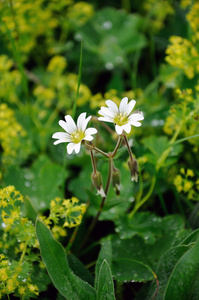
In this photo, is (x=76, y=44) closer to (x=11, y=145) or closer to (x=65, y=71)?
(x=65, y=71)

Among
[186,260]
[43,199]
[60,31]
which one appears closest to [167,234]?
[186,260]

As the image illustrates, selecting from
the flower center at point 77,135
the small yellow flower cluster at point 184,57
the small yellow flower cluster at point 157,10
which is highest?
the small yellow flower cluster at point 157,10

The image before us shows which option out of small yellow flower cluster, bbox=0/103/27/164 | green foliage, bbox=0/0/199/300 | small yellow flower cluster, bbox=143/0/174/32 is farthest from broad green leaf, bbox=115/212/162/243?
small yellow flower cluster, bbox=143/0/174/32

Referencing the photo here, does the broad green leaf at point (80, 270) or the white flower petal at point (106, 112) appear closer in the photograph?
the white flower petal at point (106, 112)

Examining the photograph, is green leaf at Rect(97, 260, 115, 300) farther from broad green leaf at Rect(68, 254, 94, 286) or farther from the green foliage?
broad green leaf at Rect(68, 254, 94, 286)

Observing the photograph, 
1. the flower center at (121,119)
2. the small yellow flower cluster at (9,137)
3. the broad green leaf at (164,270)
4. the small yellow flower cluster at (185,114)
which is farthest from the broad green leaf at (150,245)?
the small yellow flower cluster at (9,137)

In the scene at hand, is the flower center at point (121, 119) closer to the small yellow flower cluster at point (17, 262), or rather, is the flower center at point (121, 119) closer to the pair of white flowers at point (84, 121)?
the pair of white flowers at point (84, 121)
